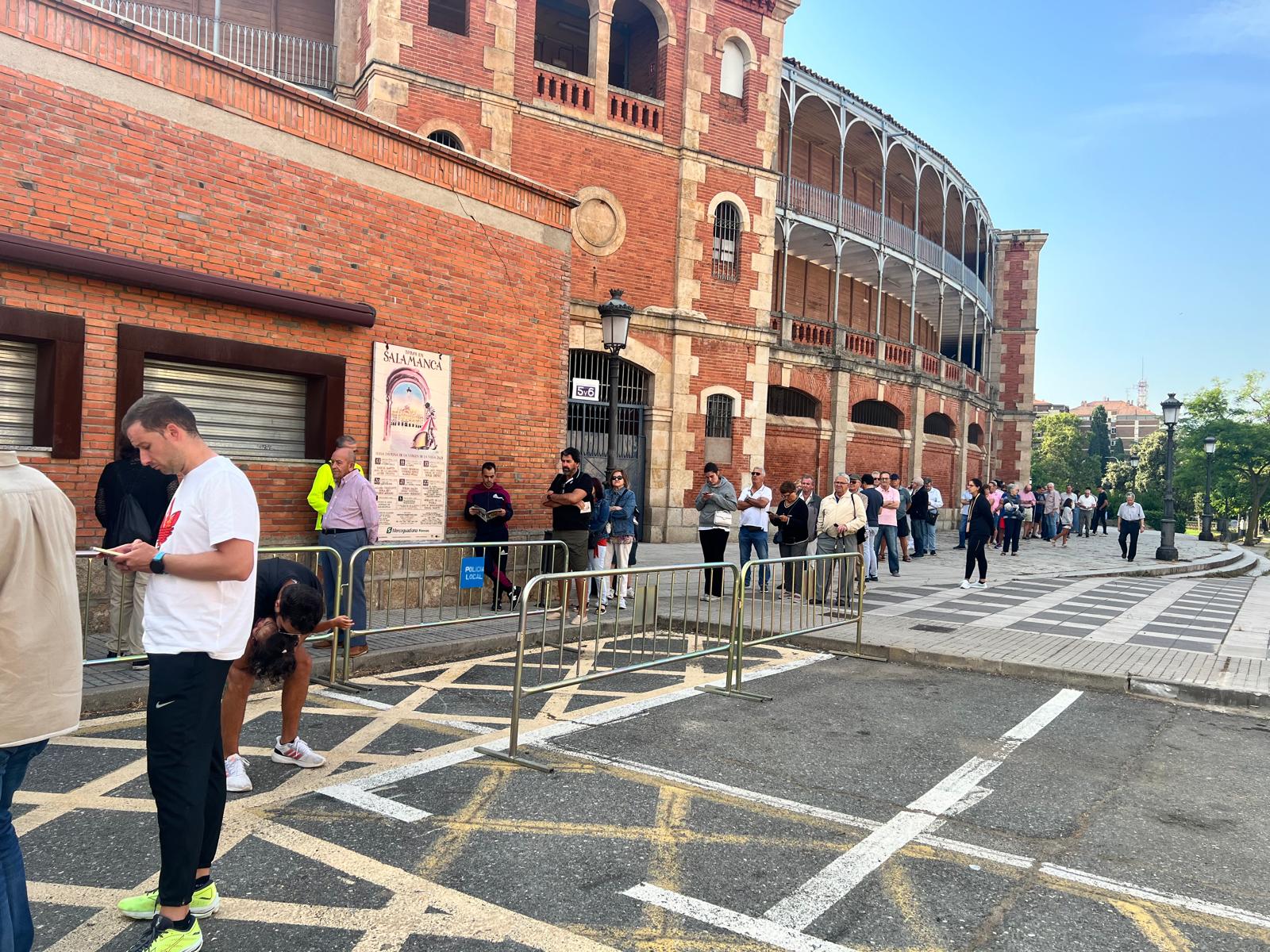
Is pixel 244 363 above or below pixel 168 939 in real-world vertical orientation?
above

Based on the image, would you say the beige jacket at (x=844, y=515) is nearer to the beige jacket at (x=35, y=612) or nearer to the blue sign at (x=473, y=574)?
the blue sign at (x=473, y=574)

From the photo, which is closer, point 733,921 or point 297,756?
Answer: point 733,921

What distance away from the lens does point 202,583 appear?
3062mm

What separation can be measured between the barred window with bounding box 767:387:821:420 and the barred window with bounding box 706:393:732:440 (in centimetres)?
304

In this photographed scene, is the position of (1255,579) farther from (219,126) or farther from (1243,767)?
(219,126)

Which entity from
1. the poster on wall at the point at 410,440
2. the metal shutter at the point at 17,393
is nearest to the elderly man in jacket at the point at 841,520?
the poster on wall at the point at 410,440

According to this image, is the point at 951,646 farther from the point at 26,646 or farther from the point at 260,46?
the point at 260,46

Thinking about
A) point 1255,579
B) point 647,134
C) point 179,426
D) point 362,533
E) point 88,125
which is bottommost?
point 1255,579

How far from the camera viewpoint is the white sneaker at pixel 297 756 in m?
4.84

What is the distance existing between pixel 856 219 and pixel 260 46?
54.4 ft

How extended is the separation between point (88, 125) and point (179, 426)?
5699 mm

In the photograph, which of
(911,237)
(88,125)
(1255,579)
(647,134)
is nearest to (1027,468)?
(911,237)

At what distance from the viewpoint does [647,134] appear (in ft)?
62.7

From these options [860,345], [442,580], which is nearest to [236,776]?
[442,580]
